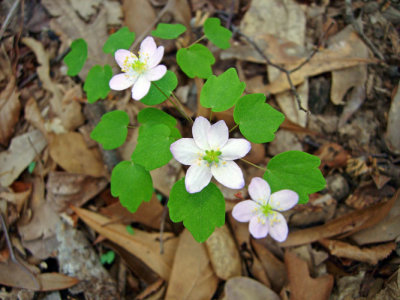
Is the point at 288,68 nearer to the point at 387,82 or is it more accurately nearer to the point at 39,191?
the point at 387,82

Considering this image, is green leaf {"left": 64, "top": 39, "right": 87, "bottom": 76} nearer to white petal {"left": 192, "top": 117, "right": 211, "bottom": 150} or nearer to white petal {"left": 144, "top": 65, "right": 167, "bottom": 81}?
white petal {"left": 144, "top": 65, "right": 167, "bottom": 81}

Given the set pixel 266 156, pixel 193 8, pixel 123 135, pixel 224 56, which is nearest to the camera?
pixel 123 135

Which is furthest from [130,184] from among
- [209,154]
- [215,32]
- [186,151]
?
[215,32]

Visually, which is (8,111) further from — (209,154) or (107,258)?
(209,154)

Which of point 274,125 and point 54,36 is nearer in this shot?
point 274,125

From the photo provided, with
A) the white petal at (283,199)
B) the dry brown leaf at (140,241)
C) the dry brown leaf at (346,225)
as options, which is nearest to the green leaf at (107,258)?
the dry brown leaf at (140,241)

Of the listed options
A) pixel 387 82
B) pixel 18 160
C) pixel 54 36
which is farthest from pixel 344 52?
pixel 18 160
